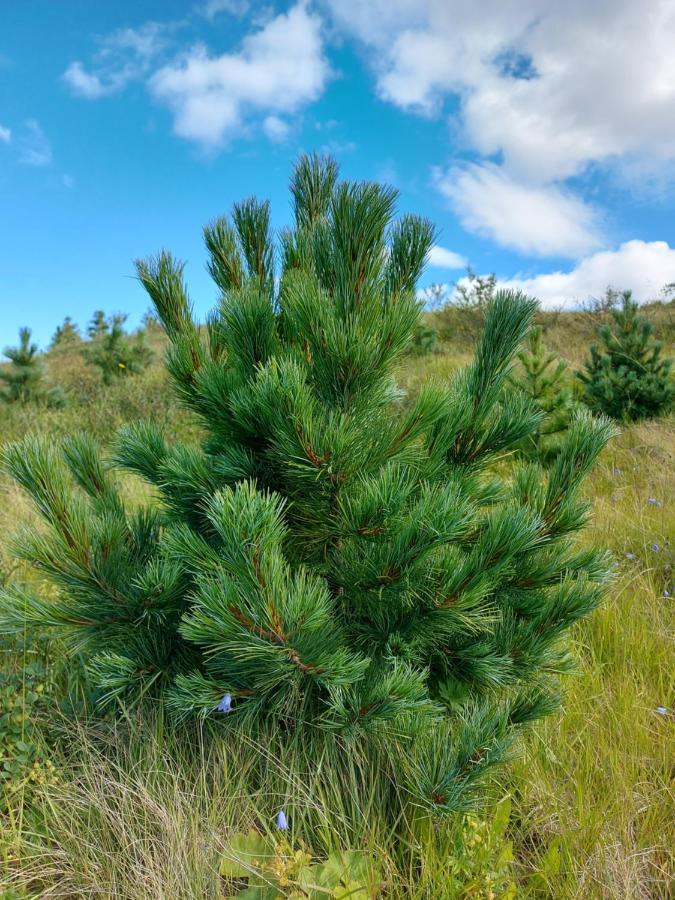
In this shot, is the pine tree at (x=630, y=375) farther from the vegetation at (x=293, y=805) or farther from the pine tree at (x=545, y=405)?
the vegetation at (x=293, y=805)

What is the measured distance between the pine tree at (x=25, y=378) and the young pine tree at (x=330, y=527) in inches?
367

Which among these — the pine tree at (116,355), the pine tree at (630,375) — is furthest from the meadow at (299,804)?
the pine tree at (116,355)

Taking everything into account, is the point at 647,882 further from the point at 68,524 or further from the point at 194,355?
the point at 194,355

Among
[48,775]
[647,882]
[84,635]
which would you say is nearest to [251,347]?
[84,635]

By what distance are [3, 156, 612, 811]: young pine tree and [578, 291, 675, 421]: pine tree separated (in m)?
5.90

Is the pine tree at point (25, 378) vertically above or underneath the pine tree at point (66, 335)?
underneath

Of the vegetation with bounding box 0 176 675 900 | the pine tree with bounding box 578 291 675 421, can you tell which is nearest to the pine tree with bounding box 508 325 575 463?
the pine tree with bounding box 578 291 675 421

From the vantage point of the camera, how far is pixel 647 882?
1.54 metres

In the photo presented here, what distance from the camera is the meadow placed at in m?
1.49

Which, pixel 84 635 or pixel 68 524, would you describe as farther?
pixel 84 635

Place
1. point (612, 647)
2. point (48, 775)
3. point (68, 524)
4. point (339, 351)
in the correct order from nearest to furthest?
point (339, 351)
point (68, 524)
point (48, 775)
point (612, 647)

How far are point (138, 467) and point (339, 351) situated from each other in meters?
0.86

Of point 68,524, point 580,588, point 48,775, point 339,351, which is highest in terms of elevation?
point 339,351

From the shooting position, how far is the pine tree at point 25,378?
32.6 feet
